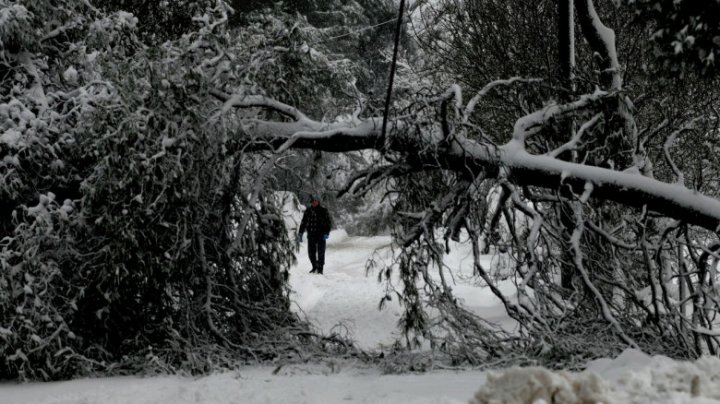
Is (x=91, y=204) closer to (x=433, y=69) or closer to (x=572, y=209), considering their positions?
(x=572, y=209)

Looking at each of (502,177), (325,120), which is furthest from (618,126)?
(325,120)

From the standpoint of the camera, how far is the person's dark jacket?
14961 mm

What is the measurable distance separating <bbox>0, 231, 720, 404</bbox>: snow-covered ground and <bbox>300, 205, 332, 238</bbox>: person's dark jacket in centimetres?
282

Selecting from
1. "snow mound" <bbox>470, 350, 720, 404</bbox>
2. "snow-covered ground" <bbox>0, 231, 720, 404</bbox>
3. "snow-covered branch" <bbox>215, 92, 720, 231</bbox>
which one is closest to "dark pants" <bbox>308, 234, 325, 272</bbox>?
"snow-covered ground" <bbox>0, 231, 720, 404</bbox>

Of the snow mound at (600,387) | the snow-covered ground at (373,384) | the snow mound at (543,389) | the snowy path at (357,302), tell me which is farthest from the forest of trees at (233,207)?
the snow mound at (543,389)

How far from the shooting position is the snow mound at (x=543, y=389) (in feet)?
8.59

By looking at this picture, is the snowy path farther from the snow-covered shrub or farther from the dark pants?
the snow-covered shrub

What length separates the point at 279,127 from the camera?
24.1 ft

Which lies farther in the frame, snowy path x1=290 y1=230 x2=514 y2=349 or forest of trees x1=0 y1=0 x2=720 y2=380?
snowy path x1=290 y1=230 x2=514 y2=349

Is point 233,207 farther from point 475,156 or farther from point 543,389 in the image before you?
point 543,389

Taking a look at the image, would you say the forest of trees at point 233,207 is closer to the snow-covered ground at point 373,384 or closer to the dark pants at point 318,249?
the snow-covered ground at point 373,384

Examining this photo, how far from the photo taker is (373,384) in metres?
5.55

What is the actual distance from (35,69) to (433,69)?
350 inches

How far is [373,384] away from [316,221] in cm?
954
